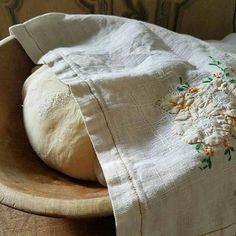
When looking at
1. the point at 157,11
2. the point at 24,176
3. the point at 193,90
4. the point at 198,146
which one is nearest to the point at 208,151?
the point at 198,146

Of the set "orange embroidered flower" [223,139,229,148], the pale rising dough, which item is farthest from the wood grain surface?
"orange embroidered flower" [223,139,229,148]

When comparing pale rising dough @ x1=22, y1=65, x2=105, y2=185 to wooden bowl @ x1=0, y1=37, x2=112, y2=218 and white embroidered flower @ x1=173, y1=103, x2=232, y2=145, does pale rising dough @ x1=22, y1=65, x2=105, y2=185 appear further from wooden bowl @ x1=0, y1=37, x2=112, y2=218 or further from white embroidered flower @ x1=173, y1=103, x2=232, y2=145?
white embroidered flower @ x1=173, y1=103, x2=232, y2=145

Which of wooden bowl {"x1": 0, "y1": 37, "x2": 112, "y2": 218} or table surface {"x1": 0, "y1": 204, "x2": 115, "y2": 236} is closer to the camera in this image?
wooden bowl {"x1": 0, "y1": 37, "x2": 112, "y2": 218}

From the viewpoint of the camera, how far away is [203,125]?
0.49 metres

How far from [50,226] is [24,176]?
0.11 m

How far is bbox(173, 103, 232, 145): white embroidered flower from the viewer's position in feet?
1.57

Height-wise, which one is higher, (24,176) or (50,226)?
(24,176)

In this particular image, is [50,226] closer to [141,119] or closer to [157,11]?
[141,119]

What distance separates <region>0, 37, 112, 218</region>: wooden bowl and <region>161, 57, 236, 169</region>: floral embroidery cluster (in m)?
0.13

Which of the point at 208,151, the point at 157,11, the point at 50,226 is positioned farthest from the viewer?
the point at 157,11

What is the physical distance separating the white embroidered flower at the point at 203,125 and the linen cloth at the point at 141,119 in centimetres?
1

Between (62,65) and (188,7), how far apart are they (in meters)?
0.53

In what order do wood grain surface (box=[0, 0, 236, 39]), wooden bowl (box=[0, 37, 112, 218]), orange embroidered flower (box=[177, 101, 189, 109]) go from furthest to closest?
wood grain surface (box=[0, 0, 236, 39]), orange embroidered flower (box=[177, 101, 189, 109]), wooden bowl (box=[0, 37, 112, 218])

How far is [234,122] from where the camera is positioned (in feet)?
1.64
